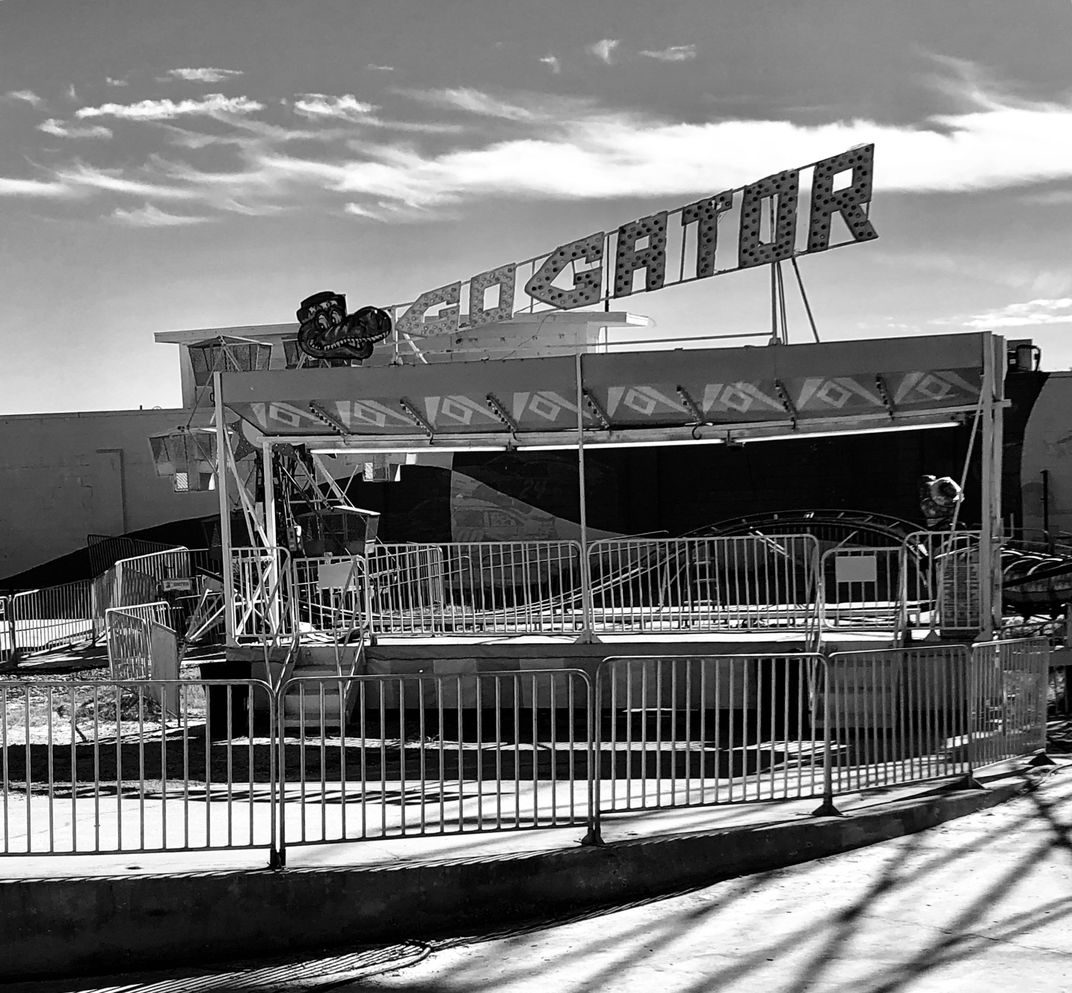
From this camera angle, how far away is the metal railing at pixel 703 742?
7723 mm

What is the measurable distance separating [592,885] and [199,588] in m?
13.1

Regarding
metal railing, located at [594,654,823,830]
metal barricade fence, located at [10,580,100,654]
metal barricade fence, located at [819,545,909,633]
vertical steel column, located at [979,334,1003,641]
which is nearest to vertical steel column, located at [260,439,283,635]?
metal railing, located at [594,654,823,830]

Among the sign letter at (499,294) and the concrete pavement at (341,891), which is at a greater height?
the sign letter at (499,294)

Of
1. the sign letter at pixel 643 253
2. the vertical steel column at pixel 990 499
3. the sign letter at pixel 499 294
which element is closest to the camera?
the vertical steel column at pixel 990 499

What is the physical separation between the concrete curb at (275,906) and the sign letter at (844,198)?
8.91 m

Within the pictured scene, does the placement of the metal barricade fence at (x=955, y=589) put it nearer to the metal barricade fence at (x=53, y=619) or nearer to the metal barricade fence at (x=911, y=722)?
the metal barricade fence at (x=911, y=722)

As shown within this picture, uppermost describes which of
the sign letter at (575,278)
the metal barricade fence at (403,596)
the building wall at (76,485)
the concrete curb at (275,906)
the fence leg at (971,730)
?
the sign letter at (575,278)

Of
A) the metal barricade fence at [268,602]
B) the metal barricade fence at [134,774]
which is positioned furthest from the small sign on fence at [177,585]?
the metal barricade fence at [268,602]

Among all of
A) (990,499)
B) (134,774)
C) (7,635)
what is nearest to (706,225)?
(990,499)

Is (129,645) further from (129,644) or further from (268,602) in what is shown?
(268,602)

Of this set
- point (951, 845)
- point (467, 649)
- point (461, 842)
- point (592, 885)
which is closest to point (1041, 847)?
point (951, 845)

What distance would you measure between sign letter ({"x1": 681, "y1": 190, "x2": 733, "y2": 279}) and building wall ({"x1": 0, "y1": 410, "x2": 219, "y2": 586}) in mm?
18820

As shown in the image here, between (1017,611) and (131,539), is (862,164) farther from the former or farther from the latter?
(131,539)

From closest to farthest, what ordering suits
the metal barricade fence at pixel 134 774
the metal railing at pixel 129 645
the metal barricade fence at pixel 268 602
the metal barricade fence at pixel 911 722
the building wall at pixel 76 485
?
1. the metal barricade fence at pixel 134 774
2. the metal barricade fence at pixel 911 722
3. the metal barricade fence at pixel 268 602
4. the metal railing at pixel 129 645
5. the building wall at pixel 76 485
